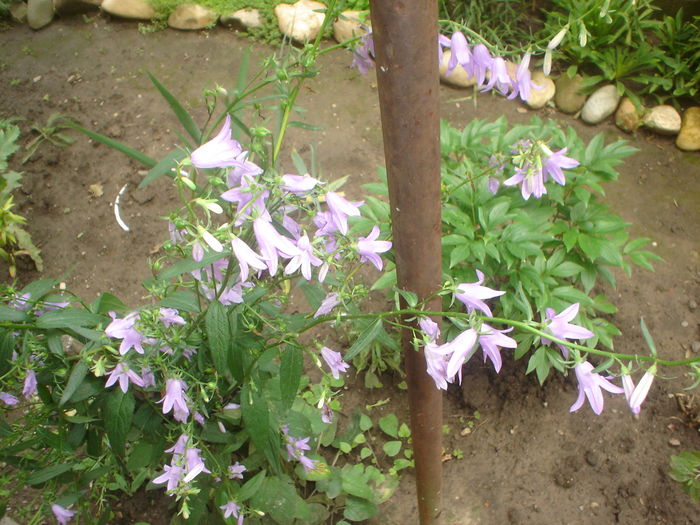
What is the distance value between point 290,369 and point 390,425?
1.27 meters

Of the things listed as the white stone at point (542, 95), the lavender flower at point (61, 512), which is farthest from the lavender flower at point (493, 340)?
the white stone at point (542, 95)

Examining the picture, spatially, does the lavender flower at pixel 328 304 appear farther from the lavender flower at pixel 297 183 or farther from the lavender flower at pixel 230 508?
the lavender flower at pixel 230 508

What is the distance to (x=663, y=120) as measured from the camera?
3441 mm

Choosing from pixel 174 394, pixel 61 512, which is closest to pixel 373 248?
pixel 174 394

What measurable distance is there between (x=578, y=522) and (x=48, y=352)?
6.33 feet

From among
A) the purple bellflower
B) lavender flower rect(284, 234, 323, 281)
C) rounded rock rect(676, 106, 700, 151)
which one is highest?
lavender flower rect(284, 234, 323, 281)

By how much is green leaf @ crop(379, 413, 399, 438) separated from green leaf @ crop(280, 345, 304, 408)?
122 centimetres

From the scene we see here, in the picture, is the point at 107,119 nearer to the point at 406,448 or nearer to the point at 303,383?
the point at 303,383

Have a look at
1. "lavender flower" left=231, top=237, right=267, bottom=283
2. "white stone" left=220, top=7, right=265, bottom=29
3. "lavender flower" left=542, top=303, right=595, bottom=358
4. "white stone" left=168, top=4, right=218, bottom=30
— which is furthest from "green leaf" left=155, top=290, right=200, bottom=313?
"white stone" left=168, top=4, right=218, bottom=30

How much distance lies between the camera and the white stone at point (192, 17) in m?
4.29

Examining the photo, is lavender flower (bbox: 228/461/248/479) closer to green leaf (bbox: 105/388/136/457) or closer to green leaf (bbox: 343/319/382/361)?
green leaf (bbox: 105/388/136/457)

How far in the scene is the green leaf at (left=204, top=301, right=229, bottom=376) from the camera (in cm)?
113

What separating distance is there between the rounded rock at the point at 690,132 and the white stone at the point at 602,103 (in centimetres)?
40

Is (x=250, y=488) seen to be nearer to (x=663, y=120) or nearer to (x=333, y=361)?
(x=333, y=361)
